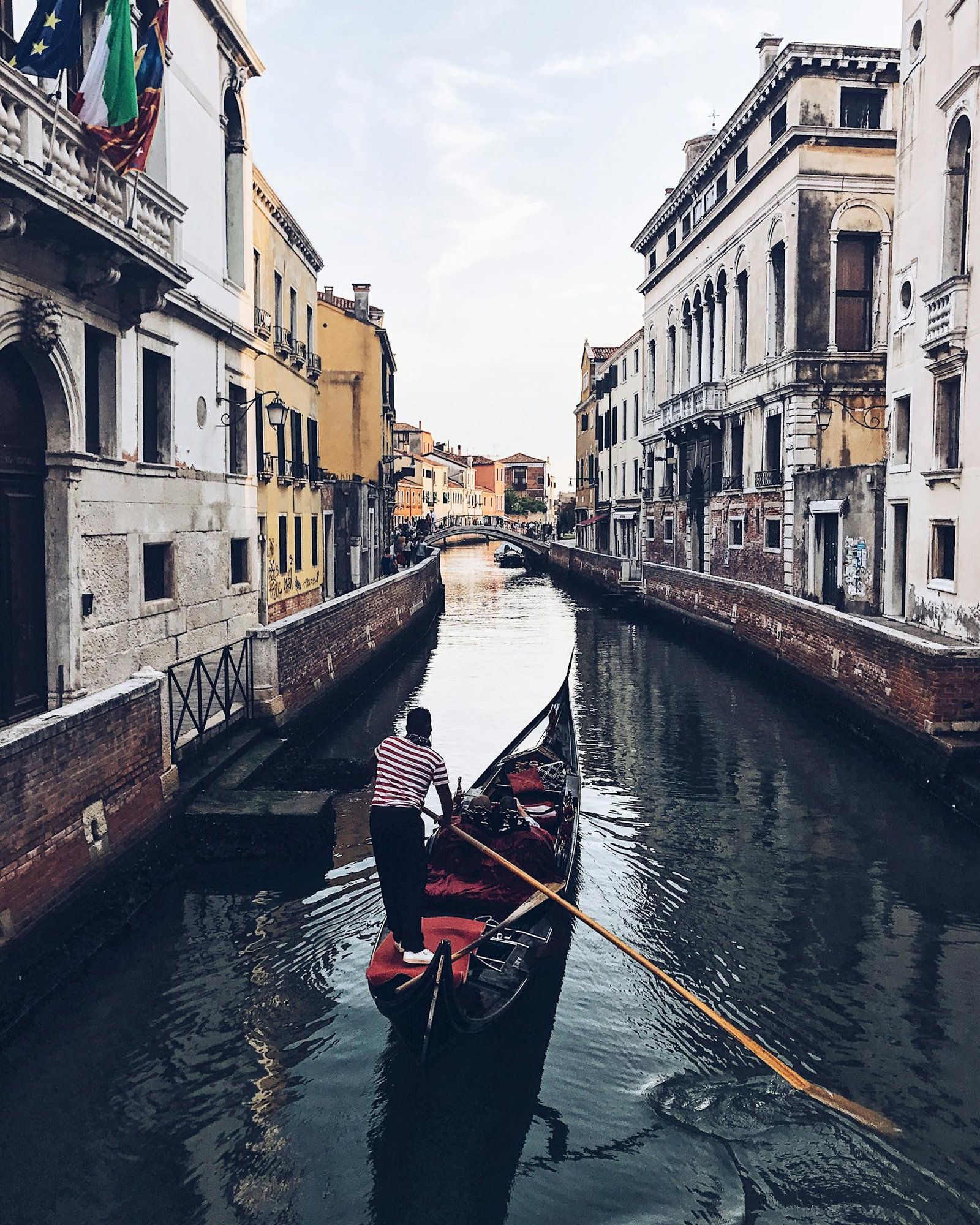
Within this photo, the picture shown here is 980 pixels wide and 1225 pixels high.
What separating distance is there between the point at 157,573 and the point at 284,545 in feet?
21.8

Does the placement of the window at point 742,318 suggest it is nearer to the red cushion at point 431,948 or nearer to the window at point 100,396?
the window at point 100,396

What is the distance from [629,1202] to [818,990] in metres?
2.18

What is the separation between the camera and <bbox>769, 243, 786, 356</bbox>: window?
68.4ft

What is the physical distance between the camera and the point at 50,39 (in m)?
7.40

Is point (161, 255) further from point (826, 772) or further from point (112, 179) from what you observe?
point (826, 772)

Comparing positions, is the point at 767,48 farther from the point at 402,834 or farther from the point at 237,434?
the point at 402,834

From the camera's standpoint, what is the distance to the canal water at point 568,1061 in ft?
13.4

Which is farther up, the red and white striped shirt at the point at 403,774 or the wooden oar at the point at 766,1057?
the red and white striped shirt at the point at 403,774

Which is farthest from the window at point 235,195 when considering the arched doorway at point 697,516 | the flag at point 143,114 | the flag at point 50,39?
the arched doorway at point 697,516

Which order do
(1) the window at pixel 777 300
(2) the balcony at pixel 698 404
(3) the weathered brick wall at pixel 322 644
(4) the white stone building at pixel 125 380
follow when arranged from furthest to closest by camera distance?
(2) the balcony at pixel 698 404
(1) the window at pixel 777 300
(3) the weathered brick wall at pixel 322 644
(4) the white stone building at pixel 125 380

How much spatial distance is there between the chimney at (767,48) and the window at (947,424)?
42.6 ft

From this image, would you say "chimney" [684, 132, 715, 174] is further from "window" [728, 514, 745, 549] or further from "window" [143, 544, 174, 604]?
"window" [143, 544, 174, 604]

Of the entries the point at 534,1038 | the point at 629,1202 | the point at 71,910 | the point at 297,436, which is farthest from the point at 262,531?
the point at 629,1202

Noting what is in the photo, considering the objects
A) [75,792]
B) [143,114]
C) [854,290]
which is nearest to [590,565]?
[854,290]
